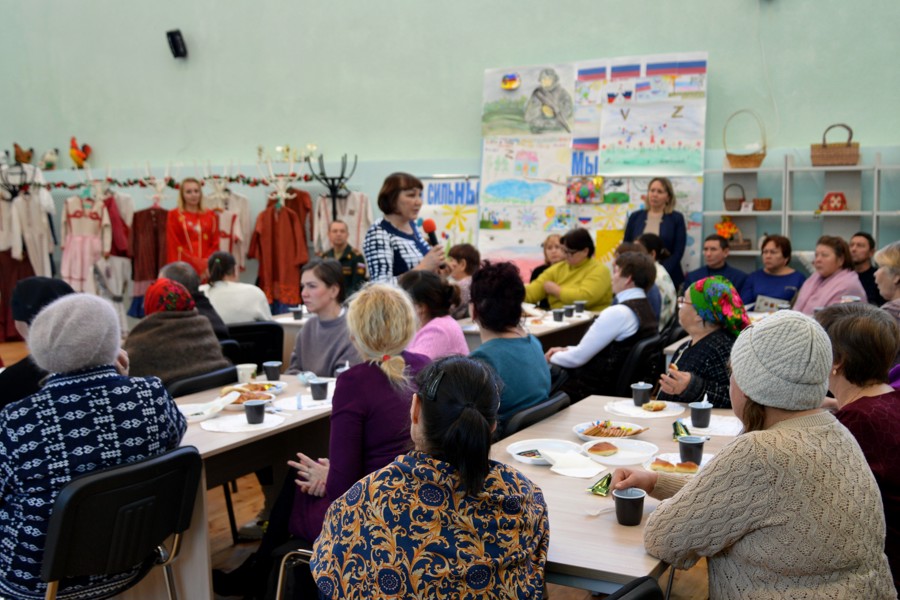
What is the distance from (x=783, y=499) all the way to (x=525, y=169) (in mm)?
6698

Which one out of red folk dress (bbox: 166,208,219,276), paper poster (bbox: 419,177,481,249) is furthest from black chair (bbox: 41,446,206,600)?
red folk dress (bbox: 166,208,219,276)

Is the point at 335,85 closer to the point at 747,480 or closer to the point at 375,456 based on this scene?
the point at 375,456

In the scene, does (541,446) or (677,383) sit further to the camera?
(677,383)

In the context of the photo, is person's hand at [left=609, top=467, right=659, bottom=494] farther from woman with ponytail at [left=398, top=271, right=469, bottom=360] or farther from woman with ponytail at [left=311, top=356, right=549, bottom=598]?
woman with ponytail at [left=398, top=271, right=469, bottom=360]

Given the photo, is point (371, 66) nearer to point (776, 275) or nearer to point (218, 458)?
point (776, 275)

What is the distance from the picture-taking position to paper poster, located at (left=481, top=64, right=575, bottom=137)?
25.7 feet

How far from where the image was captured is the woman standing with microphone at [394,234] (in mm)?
4286

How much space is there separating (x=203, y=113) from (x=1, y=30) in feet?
12.1

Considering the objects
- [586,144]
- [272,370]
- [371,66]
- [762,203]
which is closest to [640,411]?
[272,370]

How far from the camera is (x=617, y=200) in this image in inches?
297

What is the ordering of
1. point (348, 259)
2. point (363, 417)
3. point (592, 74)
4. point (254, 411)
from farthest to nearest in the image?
point (592, 74) < point (348, 259) < point (254, 411) < point (363, 417)

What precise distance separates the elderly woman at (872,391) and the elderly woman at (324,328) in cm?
206

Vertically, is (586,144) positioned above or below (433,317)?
above

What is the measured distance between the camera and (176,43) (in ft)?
32.6
